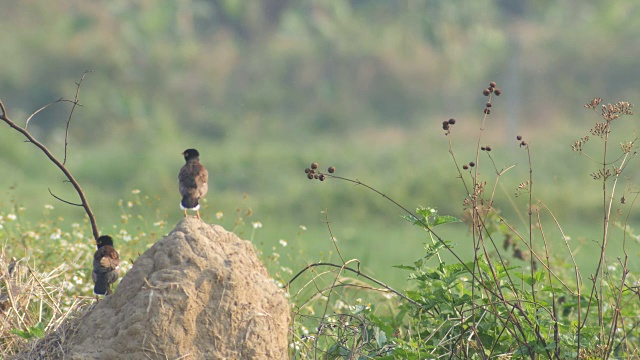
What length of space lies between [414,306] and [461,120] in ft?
52.9

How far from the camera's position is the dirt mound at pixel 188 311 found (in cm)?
420

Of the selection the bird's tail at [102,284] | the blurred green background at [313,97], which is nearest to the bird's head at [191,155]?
the bird's tail at [102,284]

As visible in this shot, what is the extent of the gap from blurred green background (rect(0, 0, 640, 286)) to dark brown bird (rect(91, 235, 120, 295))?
8001mm

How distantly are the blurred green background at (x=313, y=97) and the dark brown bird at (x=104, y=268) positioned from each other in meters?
8.00

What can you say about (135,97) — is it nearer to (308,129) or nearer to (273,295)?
(308,129)

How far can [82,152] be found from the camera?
18.1 m

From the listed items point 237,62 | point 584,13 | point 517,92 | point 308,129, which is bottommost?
point 308,129

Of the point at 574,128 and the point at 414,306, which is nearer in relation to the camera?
the point at 414,306

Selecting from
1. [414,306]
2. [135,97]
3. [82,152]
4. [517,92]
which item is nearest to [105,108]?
[135,97]

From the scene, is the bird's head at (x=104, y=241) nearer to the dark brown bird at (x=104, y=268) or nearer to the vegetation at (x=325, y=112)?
the dark brown bird at (x=104, y=268)

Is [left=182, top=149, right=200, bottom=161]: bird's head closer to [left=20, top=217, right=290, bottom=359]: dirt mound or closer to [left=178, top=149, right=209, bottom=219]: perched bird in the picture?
[left=178, top=149, right=209, bottom=219]: perched bird

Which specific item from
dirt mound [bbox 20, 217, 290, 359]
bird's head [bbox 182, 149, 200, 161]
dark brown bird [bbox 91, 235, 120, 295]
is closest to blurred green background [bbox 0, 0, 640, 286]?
bird's head [bbox 182, 149, 200, 161]

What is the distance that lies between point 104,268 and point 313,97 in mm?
16952

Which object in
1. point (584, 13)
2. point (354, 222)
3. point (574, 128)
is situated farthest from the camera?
point (584, 13)
